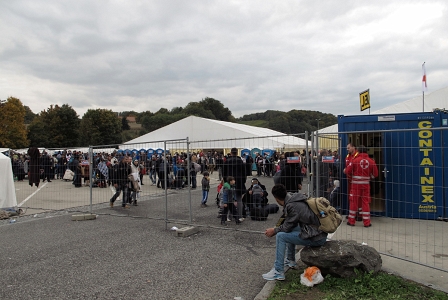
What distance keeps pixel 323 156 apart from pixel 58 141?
6933cm

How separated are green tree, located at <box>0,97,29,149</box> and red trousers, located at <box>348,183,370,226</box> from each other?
56.6 m

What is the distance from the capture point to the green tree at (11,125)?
51100 mm

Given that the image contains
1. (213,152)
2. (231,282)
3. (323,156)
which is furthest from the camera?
(213,152)

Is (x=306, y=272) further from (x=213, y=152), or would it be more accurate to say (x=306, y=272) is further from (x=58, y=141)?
(x=58, y=141)

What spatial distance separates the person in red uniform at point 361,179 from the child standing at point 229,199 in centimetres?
261

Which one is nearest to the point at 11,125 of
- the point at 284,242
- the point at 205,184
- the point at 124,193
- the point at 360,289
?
the point at 124,193

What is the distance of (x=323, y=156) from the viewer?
254 inches

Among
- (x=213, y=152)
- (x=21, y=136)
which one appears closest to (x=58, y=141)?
(x=21, y=136)

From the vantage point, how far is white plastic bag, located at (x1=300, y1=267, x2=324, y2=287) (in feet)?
13.6

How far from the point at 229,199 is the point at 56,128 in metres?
67.7

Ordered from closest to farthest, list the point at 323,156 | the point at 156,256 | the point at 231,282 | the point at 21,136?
the point at 231,282 < the point at 156,256 < the point at 323,156 < the point at 21,136

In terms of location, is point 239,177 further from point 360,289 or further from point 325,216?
point 360,289

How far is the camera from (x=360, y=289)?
3.92 metres

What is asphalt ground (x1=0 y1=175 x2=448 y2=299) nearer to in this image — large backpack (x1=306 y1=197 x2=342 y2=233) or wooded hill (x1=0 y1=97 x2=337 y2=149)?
large backpack (x1=306 y1=197 x2=342 y2=233)
